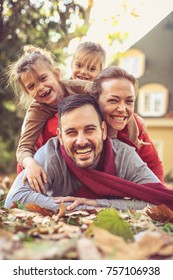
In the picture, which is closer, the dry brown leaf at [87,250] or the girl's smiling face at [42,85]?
the dry brown leaf at [87,250]

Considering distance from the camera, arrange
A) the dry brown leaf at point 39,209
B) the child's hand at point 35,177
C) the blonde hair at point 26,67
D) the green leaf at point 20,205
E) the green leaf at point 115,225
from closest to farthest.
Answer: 1. the green leaf at point 115,225
2. the dry brown leaf at point 39,209
3. the green leaf at point 20,205
4. the child's hand at point 35,177
5. the blonde hair at point 26,67

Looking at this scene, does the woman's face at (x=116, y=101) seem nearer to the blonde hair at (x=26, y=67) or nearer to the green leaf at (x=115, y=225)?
the blonde hair at (x=26, y=67)

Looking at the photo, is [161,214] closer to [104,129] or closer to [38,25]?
[104,129]

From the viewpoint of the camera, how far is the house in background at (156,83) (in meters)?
3.29

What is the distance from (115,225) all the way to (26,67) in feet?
3.49

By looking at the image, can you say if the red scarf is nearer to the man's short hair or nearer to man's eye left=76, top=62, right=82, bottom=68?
the man's short hair

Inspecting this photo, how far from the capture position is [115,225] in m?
1.38

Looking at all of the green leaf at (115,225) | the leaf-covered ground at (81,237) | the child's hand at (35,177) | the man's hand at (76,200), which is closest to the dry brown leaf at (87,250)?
the leaf-covered ground at (81,237)

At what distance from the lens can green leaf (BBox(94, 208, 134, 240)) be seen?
1349 mm

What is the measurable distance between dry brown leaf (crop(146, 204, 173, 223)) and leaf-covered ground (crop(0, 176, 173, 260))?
12mm

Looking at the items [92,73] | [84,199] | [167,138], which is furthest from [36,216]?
[167,138]

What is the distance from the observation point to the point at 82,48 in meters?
2.50

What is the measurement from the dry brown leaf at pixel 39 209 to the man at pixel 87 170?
3.1 inches
